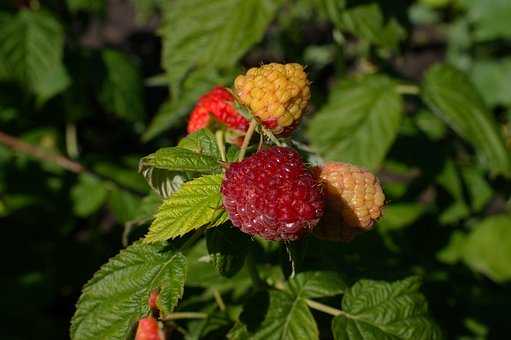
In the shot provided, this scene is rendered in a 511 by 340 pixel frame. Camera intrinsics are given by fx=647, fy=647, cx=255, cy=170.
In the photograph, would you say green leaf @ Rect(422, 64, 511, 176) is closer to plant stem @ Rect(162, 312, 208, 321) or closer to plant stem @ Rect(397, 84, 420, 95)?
plant stem @ Rect(397, 84, 420, 95)

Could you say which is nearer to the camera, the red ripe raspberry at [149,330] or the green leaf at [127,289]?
the green leaf at [127,289]

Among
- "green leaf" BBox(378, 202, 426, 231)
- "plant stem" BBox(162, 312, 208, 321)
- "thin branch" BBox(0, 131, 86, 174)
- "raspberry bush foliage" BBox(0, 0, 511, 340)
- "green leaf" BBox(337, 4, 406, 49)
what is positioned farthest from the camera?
"thin branch" BBox(0, 131, 86, 174)

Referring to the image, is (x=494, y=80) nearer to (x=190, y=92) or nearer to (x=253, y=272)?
(x=190, y=92)

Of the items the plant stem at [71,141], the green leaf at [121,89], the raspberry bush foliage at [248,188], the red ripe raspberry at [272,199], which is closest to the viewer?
the red ripe raspberry at [272,199]

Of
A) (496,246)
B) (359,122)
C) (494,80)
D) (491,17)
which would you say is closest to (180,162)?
(359,122)

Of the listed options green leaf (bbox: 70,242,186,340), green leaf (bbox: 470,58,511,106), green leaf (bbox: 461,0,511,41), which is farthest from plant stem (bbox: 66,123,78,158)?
green leaf (bbox: 470,58,511,106)

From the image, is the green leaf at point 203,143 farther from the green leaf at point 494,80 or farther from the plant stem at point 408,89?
the green leaf at point 494,80

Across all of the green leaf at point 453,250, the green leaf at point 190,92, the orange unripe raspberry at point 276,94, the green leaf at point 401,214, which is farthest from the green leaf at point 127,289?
the green leaf at point 453,250
